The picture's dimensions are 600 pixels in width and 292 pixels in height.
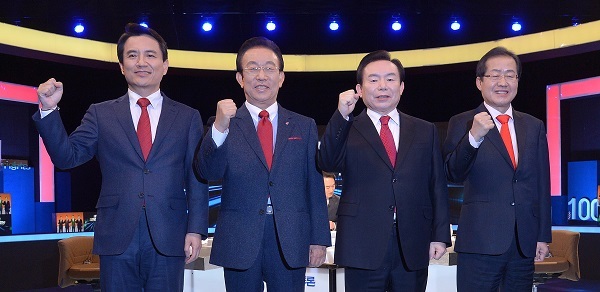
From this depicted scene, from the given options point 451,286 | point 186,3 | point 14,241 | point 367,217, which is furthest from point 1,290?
point 367,217

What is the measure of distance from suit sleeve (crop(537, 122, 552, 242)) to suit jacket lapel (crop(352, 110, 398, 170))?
0.81 m

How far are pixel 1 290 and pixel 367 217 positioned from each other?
5.89 metres

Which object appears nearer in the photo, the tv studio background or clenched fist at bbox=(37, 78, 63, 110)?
clenched fist at bbox=(37, 78, 63, 110)

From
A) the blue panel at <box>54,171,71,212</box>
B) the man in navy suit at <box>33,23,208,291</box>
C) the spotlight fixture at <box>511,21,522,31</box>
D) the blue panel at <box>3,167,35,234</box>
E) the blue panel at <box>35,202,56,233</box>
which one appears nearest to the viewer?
the man in navy suit at <box>33,23,208,291</box>

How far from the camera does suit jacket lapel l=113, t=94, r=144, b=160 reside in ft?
9.57

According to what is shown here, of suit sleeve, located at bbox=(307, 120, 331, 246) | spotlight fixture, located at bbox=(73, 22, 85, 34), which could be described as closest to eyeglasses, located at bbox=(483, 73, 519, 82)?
suit sleeve, located at bbox=(307, 120, 331, 246)

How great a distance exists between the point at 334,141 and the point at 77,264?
4.34 meters

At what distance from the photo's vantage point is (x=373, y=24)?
8461mm

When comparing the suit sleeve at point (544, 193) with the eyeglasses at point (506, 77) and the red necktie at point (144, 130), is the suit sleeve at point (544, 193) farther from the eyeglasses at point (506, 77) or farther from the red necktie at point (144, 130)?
the red necktie at point (144, 130)

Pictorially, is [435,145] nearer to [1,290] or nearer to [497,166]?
[497,166]

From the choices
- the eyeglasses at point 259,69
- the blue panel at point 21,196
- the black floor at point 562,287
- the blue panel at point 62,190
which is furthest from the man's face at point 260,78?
the blue panel at point 62,190

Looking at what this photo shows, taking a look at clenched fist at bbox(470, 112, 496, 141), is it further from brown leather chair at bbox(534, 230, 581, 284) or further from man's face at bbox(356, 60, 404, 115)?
brown leather chair at bbox(534, 230, 581, 284)

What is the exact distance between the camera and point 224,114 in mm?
2777

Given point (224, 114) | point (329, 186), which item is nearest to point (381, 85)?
point (224, 114)
